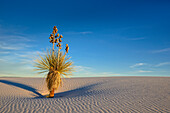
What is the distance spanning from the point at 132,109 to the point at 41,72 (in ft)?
22.4

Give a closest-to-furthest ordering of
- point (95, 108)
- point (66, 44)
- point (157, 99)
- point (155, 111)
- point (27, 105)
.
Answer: point (155, 111)
point (95, 108)
point (27, 105)
point (157, 99)
point (66, 44)

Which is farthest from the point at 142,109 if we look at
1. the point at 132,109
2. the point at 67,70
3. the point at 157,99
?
the point at 67,70

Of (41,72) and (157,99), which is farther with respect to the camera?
(41,72)

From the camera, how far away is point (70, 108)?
7.05 m

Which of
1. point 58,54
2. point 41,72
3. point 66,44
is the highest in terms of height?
A: point 66,44

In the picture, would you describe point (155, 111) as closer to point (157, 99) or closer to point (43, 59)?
point (157, 99)

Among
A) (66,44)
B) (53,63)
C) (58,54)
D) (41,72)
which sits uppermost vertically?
(66,44)

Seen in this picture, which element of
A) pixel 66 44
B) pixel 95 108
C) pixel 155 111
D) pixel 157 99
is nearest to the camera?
pixel 155 111

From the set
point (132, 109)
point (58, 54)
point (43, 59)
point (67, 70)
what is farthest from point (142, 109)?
point (43, 59)

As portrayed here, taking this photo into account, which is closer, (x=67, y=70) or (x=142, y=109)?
(x=142, y=109)

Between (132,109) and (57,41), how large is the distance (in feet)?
22.0

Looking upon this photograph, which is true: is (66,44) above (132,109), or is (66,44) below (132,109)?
above

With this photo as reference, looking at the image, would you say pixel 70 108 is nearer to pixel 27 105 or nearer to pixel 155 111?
pixel 27 105

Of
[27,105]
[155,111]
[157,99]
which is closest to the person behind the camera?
[155,111]
